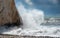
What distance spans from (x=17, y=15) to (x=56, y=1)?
0.52 meters

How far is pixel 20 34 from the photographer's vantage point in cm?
102

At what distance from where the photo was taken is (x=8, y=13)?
1354mm

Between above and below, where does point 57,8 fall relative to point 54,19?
above

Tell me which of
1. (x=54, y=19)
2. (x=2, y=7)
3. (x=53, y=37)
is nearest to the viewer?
(x=53, y=37)

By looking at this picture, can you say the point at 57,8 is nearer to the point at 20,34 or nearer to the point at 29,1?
the point at 29,1

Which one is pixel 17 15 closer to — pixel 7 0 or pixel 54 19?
pixel 7 0

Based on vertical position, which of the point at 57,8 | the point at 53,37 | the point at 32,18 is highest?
the point at 57,8

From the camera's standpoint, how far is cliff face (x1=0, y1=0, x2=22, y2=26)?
1.34 metres

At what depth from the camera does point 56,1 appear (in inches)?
63.4

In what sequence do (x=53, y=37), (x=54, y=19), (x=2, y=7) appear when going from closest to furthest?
(x=53, y=37)
(x=2, y=7)
(x=54, y=19)

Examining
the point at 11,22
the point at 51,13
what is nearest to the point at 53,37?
the point at 11,22

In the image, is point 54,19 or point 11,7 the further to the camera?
point 54,19

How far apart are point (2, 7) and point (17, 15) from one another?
0.19m

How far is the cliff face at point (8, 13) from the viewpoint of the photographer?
52.6 inches
